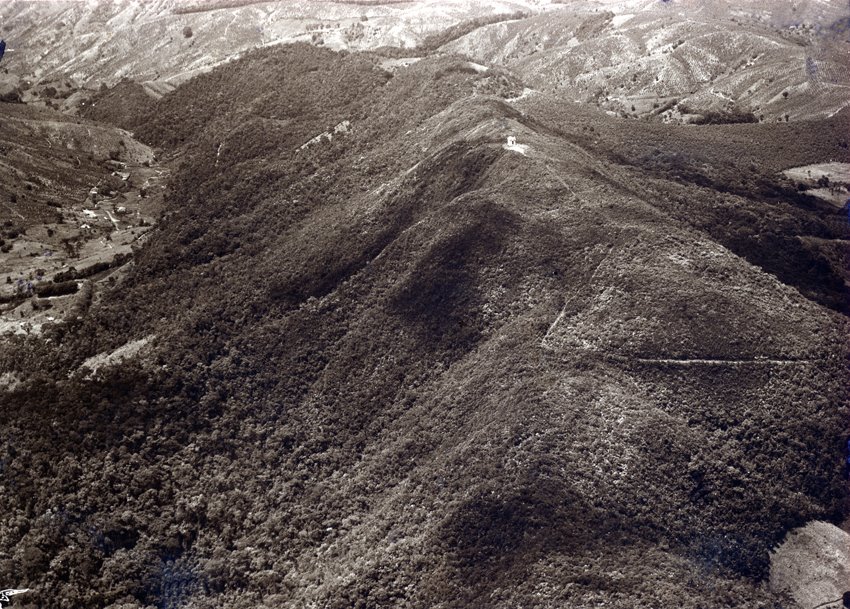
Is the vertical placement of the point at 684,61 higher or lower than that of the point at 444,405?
higher

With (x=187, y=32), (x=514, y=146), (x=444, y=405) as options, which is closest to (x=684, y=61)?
(x=514, y=146)

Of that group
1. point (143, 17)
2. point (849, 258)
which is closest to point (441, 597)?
point (849, 258)

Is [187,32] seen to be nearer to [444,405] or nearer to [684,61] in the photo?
[684,61]

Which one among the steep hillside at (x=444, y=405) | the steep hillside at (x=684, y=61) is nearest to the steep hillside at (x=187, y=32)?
the steep hillside at (x=684, y=61)

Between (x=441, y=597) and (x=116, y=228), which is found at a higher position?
(x=116, y=228)

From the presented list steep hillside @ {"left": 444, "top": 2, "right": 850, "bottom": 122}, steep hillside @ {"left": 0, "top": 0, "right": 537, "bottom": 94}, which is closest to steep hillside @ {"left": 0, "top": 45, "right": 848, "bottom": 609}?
steep hillside @ {"left": 444, "top": 2, "right": 850, "bottom": 122}

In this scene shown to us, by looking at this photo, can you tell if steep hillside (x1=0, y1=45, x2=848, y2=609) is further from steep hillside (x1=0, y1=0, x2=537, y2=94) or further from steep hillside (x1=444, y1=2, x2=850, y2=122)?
steep hillside (x1=0, y1=0, x2=537, y2=94)

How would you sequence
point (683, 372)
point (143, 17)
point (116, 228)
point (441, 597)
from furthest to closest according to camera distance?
point (143, 17), point (116, 228), point (683, 372), point (441, 597)

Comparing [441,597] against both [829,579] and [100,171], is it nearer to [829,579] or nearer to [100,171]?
[829,579]
